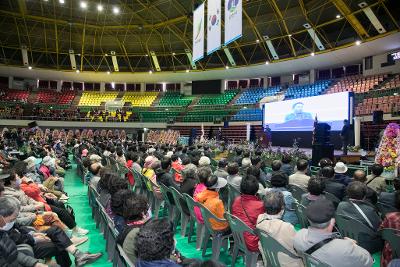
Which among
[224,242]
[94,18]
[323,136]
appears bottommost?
[224,242]

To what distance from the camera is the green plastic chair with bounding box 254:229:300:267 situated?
2589 millimetres

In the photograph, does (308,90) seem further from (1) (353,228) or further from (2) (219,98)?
(1) (353,228)

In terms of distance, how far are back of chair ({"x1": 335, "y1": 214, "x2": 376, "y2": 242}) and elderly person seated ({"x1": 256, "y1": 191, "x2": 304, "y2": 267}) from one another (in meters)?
1.03

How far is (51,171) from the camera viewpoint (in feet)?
25.8

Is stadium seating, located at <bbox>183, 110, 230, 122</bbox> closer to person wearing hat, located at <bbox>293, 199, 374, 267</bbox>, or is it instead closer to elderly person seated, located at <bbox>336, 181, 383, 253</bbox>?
elderly person seated, located at <bbox>336, 181, 383, 253</bbox>

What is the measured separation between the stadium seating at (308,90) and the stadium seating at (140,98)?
545 inches

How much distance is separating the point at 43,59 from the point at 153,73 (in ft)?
32.7

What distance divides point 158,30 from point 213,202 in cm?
2647

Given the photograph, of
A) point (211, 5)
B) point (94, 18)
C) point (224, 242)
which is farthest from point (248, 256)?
point (94, 18)

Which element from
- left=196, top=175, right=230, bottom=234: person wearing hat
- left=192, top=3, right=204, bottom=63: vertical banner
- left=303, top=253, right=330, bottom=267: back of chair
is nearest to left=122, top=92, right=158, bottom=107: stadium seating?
left=192, top=3, right=204, bottom=63: vertical banner

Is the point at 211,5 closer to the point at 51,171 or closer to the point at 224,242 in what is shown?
the point at 51,171

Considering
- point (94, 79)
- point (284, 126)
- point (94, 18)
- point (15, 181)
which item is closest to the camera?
point (15, 181)

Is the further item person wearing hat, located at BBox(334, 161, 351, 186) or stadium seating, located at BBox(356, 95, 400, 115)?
stadium seating, located at BBox(356, 95, 400, 115)

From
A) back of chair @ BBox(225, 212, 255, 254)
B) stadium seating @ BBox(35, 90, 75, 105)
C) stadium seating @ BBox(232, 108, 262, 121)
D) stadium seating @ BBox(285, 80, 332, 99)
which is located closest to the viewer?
back of chair @ BBox(225, 212, 255, 254)
